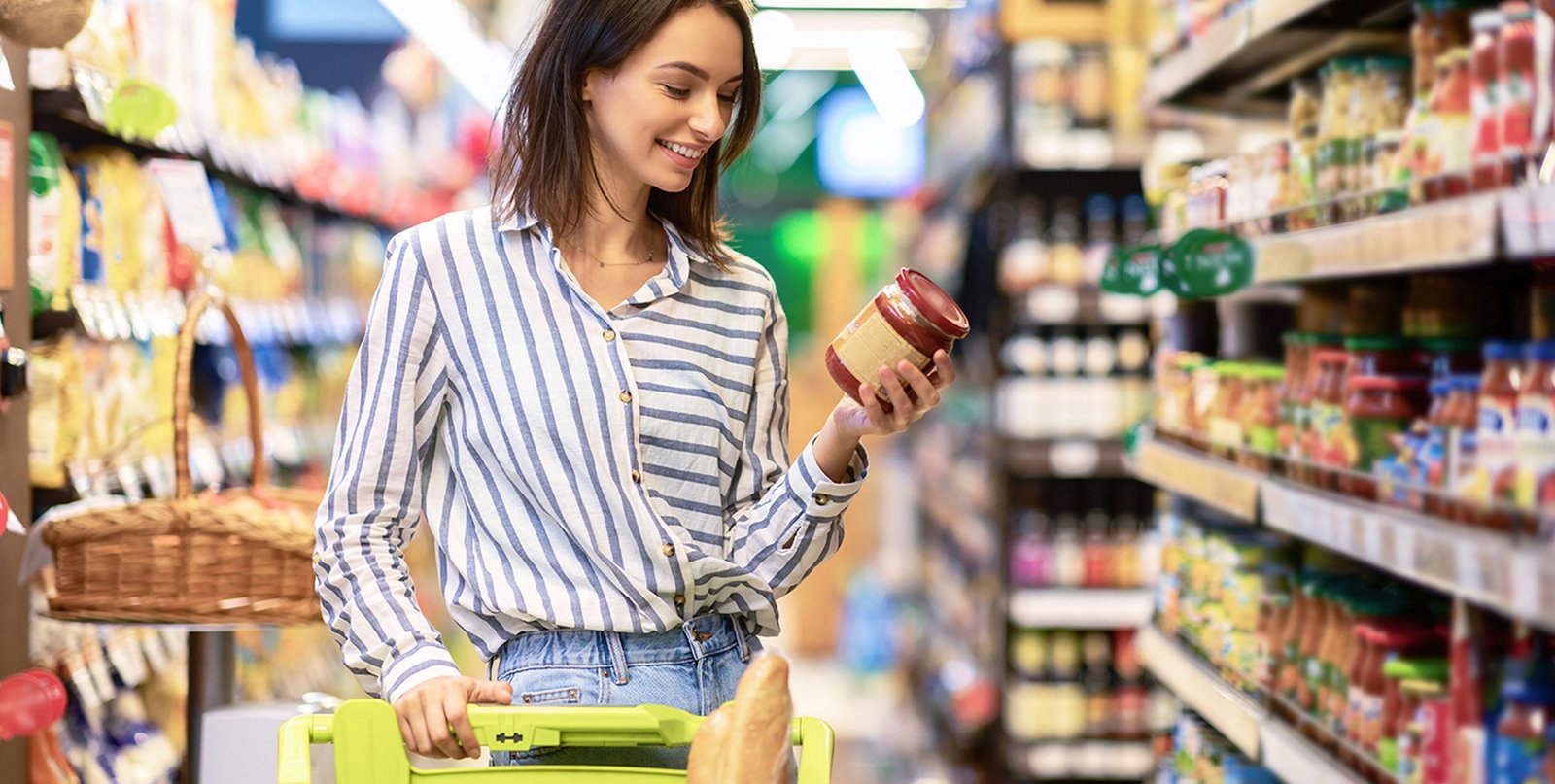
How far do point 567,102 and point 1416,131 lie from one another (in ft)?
3.35

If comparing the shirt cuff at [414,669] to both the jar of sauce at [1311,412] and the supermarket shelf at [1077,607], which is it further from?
the supermarket shelf at [1077,607]

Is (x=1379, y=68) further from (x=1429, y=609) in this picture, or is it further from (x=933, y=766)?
(x=933, y=766)

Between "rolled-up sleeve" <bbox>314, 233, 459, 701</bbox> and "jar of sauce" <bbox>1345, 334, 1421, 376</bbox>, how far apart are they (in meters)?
1.19

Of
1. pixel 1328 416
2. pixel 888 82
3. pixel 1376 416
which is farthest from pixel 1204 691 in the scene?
pixel 888 82

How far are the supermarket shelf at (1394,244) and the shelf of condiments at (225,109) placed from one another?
6.23ft

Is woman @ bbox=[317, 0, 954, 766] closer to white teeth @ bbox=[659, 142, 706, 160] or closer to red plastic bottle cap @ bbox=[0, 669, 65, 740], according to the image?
white teeth @ bbox=[659, 142, 706, 160]

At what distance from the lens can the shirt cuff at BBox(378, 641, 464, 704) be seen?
165cm

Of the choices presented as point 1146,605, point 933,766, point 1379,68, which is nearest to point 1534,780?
point 1379,68

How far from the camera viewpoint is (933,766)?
653cm

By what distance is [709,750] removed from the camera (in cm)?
141

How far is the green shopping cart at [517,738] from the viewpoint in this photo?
155cm

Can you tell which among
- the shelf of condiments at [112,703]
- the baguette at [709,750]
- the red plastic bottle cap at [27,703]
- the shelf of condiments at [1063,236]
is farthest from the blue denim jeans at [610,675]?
the shelf of condiments at [1063,236]

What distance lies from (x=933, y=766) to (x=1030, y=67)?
9.38 ft

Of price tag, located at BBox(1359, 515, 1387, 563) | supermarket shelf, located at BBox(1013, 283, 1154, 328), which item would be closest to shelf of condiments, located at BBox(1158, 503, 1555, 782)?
price tag, located at BBox(1359, 515, 1387, 563)
